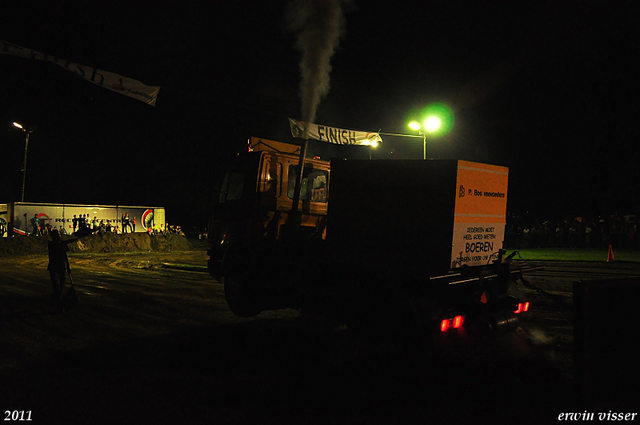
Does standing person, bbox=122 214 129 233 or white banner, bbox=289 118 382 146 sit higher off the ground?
white banner, bbox=289 118 382 146

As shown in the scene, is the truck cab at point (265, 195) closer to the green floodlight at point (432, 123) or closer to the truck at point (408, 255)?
the truck at point (408, 255)

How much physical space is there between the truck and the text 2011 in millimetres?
3692

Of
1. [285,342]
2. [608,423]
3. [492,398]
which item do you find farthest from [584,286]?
[285,342]

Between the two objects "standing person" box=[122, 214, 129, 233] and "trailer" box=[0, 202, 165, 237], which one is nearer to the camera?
"trailer" box=[0, 202, 165, 237]

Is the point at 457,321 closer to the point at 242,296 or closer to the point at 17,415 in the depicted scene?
the point at 242,296

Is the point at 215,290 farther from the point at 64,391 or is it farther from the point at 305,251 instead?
the point at 64,391

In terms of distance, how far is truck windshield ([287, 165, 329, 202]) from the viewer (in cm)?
880

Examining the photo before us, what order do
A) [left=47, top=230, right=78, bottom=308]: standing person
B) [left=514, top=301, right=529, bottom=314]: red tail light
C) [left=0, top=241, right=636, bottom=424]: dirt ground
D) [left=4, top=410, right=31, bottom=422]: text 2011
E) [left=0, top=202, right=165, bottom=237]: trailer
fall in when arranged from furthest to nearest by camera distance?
1. [left=0, top=202, right=165, bottom=237]: trailer
2. [left=47, top=230, right=78, bottom=308]: standing person
3. [left=514, top=301, right=529, bottom=314]: red tail light
4. [left=0, top=241, right=636, bottom=424]: dirt ground
5. [left=4, top=410, right=31, bottom=422]: text 2011

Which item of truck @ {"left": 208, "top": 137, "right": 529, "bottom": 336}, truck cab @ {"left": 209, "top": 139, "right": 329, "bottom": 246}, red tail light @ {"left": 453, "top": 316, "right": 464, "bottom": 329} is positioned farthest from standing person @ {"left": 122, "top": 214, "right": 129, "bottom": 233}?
red tail light @ {"left": 453, "top": 316, "right": 464, "bottom": 329}

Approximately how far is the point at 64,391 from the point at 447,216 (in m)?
4.64

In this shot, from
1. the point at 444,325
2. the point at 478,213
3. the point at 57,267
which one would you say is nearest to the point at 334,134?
the point at 57,267

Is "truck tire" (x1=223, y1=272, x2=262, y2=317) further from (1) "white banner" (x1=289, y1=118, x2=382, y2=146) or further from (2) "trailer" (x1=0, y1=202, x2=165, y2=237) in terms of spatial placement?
(2) "trailer" (x1=0, y1=202, x2=165, y2=237)

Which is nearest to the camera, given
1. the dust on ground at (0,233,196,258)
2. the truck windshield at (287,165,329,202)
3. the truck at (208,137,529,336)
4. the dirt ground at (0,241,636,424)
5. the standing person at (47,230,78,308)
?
the dirt ground at (0,241,636,424)

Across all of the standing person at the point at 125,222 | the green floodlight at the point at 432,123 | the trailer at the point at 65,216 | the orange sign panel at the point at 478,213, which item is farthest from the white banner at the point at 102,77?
the standing person at the point at 125,222
